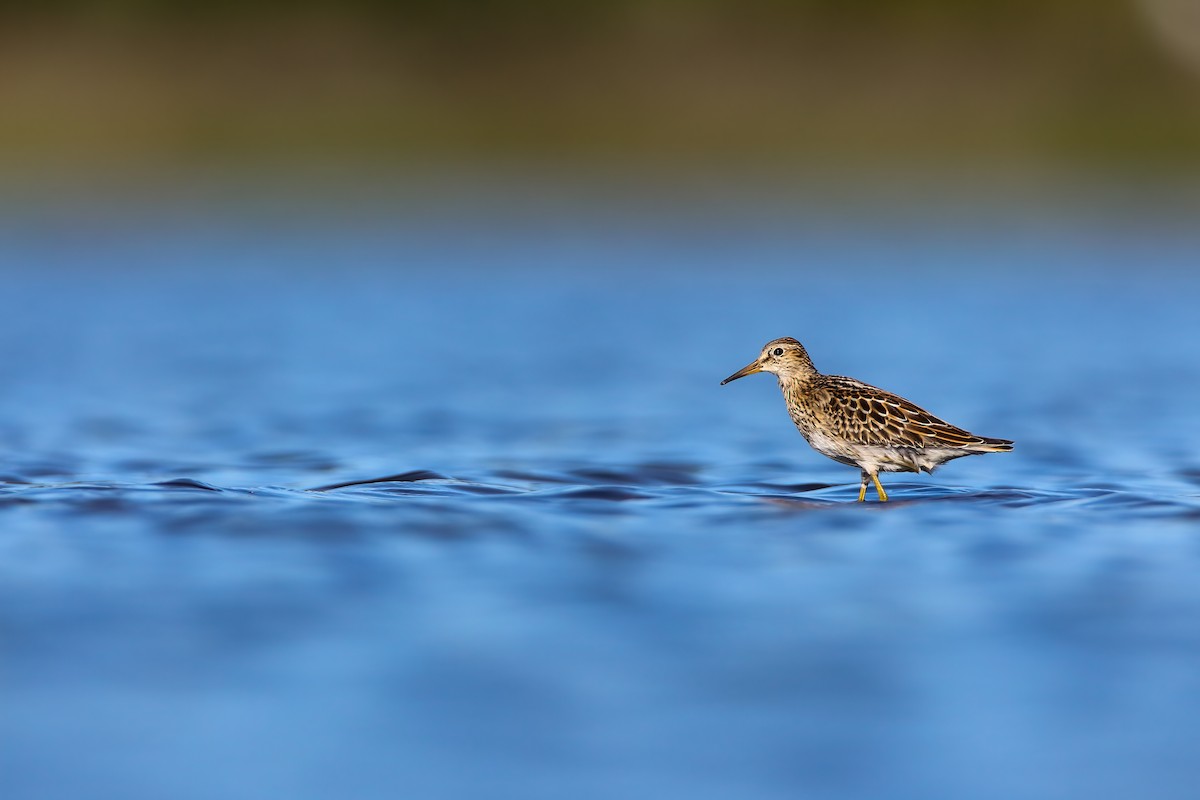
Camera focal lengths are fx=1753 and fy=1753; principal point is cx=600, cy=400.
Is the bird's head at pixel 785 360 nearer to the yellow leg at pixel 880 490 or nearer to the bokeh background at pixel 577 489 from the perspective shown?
the bokeh background at pixel 577 489

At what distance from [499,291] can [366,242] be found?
22.5 ft

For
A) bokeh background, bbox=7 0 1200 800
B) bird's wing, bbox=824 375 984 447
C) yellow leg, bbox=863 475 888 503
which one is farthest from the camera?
bird's wing, bbox=824 375 984 447

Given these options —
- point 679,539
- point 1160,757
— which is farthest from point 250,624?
point 1160,757

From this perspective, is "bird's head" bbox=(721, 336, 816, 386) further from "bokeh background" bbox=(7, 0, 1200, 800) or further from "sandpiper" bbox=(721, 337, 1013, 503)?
"bokeh background" bbox=(7, 0, 1200, 800)

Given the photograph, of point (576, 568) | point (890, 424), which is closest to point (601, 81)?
point (890, 424)

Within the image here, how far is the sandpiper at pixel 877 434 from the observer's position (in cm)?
1100

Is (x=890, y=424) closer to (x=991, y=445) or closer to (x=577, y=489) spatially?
(x=991, y=445)

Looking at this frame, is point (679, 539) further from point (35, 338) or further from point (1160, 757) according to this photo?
point (35, 338)

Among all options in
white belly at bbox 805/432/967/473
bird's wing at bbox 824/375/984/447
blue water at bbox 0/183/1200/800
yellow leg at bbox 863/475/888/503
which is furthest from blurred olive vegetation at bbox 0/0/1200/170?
yellow leg at bbox 863/475/888/503

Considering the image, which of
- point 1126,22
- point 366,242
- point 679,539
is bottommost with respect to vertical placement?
point 679,539

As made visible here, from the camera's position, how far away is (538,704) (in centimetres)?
638

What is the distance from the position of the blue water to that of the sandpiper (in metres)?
0.34

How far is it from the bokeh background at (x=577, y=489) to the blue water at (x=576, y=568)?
32 millimetres

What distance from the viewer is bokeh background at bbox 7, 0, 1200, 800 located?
605 centimetres
